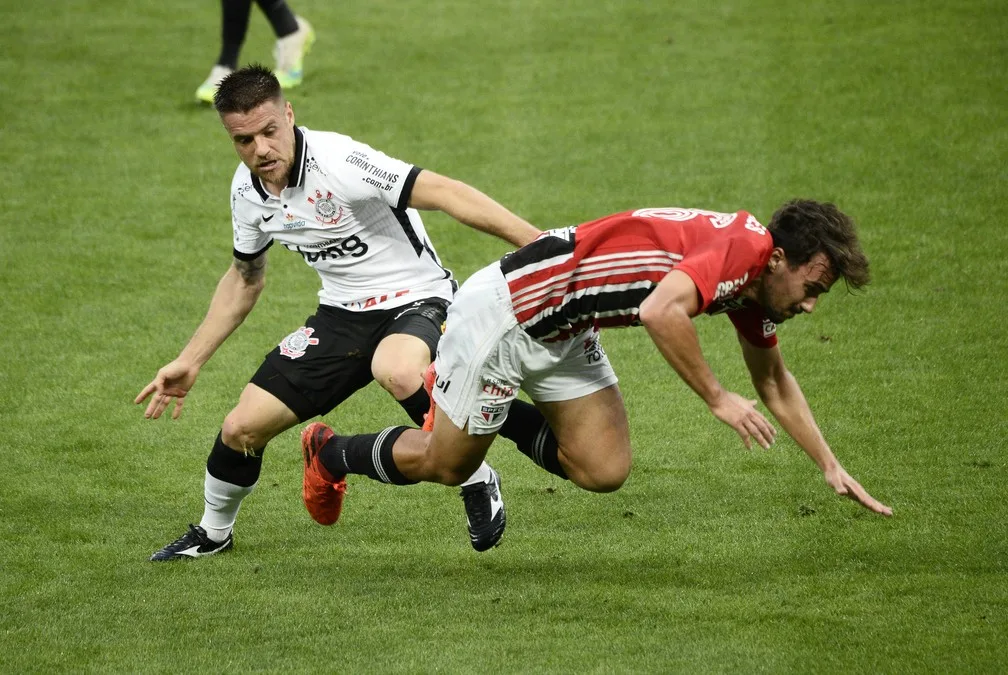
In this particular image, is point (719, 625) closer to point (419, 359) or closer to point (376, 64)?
A: point (419, 359)

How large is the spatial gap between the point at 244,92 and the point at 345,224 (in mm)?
694

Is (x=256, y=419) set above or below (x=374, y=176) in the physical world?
below

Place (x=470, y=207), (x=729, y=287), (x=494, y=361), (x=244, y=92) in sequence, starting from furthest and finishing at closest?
(x=244, y=92) → (x=470, y=207) → (x=494, y=361) → (x=729, y=287)

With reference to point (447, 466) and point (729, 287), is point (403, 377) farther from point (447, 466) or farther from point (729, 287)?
point (729, 287)

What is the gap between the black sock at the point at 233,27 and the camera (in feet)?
37.1

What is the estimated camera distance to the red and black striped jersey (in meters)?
4.16

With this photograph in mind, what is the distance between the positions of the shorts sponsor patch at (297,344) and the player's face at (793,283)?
2.03 metres

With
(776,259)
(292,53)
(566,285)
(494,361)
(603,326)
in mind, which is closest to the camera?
(776,259)

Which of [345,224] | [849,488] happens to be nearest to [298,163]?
[345,224]

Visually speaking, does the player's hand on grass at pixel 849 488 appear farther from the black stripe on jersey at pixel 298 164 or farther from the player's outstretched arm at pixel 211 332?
the player's outstretched arm at pixel 211 332

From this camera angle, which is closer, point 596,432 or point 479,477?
point 596,432

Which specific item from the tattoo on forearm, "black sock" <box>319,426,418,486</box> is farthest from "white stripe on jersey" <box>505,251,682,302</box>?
the tattoo on forearm

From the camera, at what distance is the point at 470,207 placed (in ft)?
16.4

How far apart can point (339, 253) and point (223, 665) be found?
1.85 m
